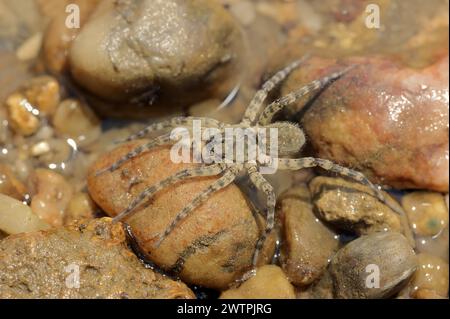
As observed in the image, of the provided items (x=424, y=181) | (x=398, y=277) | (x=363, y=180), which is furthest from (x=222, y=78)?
(x=398, y=277)

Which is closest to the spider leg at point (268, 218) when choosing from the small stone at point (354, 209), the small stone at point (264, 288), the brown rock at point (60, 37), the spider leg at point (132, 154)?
the small stone at point (264, 288)

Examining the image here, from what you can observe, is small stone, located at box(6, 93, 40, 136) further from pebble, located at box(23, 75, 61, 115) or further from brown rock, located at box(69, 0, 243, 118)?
brown rock, located at box(69, 0, 243, 118)

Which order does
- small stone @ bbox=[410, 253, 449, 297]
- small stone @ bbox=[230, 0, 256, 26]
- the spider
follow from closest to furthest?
the spider → small stone @ bbox=[410, 253, 449, 297] → small stone @ bbox=[230, 0, 256, 26]

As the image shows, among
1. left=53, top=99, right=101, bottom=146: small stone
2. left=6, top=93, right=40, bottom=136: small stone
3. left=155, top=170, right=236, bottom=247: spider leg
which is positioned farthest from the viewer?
left=53, top=99, right=101, bottom=146: small stone

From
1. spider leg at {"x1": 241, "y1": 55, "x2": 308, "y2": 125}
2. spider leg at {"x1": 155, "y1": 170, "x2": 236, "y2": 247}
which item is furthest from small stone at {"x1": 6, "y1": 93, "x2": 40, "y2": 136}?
spider leg at {"x1": 241, "y1": 55, "x2": 308, "y2": 125}

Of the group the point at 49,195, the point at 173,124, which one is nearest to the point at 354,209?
the point at 173,124
